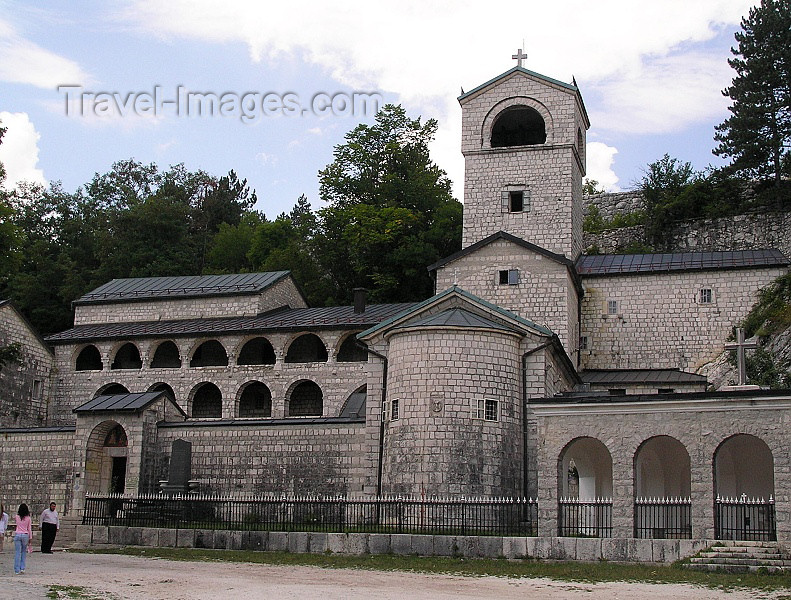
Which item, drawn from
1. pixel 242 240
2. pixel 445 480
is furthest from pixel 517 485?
pixel 242 240

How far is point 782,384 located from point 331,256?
2431cm

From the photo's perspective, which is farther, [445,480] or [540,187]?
[540,187]

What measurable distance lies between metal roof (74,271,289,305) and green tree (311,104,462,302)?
6.41 metres

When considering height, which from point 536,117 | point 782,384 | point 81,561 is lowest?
point 81,561

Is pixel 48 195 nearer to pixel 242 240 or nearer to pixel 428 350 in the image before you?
pixel 242 240

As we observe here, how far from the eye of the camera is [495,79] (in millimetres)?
31766

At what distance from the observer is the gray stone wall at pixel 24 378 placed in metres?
33.4

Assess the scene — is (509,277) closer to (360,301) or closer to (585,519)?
(360,301)

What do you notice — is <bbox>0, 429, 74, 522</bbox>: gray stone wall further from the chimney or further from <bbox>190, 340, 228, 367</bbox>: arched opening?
the chimney

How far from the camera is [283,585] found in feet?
46.2

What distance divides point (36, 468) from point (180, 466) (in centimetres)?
446

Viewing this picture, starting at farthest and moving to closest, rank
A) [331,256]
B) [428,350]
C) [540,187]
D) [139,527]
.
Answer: [331,256], [540,187], [428,350], [139,527]

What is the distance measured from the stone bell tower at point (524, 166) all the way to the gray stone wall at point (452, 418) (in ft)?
28.6

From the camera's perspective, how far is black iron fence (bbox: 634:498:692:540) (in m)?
17.6
